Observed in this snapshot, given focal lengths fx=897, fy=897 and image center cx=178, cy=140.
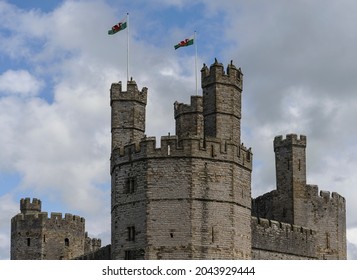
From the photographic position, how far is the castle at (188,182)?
43250 mm

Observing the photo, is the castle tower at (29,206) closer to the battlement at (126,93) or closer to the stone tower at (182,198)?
the battlement at (126,93)

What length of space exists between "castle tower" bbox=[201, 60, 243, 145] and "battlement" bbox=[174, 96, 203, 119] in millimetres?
3366

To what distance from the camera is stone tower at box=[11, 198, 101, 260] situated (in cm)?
6391

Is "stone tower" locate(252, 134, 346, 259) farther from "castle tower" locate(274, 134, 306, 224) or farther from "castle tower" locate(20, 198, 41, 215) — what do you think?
"castle tower" locate(20, 198, 41, 215)

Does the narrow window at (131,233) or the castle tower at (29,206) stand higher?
the castle tower at (29,206)

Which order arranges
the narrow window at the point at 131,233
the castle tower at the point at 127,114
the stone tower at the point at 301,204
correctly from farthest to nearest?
the stone tower at the point at 301,204 < the castle tower at the point at 127,114 < the narrow window at the point at 131,233

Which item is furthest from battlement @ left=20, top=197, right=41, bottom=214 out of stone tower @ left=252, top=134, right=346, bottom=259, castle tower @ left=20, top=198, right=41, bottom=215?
stone tower @ left=252, top=134, right=346, bottom=259

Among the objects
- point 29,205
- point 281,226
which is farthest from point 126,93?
point 29,205

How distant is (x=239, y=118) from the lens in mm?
48125

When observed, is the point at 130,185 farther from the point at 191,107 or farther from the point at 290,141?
the point at 290,141

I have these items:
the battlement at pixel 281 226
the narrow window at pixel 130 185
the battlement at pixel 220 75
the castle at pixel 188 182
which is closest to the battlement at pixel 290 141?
the battlement at pixel 281 226

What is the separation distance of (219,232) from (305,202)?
1716 cm

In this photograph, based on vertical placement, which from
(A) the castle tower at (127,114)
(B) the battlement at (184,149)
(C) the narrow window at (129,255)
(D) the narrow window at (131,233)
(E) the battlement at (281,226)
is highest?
(A) the castle tower at (127,114)
